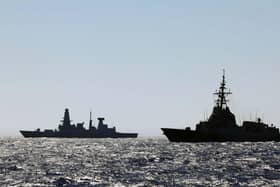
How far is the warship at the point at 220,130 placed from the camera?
155 meters

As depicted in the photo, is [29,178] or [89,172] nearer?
[29,178]

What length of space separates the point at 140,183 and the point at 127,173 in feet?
31.8

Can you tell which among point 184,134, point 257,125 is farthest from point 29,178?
point 257,125

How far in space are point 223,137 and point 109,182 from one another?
111 m

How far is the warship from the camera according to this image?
155 m

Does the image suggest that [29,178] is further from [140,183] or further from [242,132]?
[242,132]

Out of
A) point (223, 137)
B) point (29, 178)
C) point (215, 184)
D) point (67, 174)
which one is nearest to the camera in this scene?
point (215, 184)

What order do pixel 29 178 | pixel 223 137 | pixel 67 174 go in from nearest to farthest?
pixel 29 178
pixel 67 174
pixel 223 137

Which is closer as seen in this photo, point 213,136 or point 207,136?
point 213,136

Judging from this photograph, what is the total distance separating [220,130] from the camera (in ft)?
507

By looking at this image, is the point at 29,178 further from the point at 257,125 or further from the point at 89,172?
the point at 257,125

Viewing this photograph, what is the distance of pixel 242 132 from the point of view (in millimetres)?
158750

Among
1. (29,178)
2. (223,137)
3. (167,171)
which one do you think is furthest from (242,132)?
(29,178)

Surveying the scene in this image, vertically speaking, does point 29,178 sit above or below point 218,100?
below
